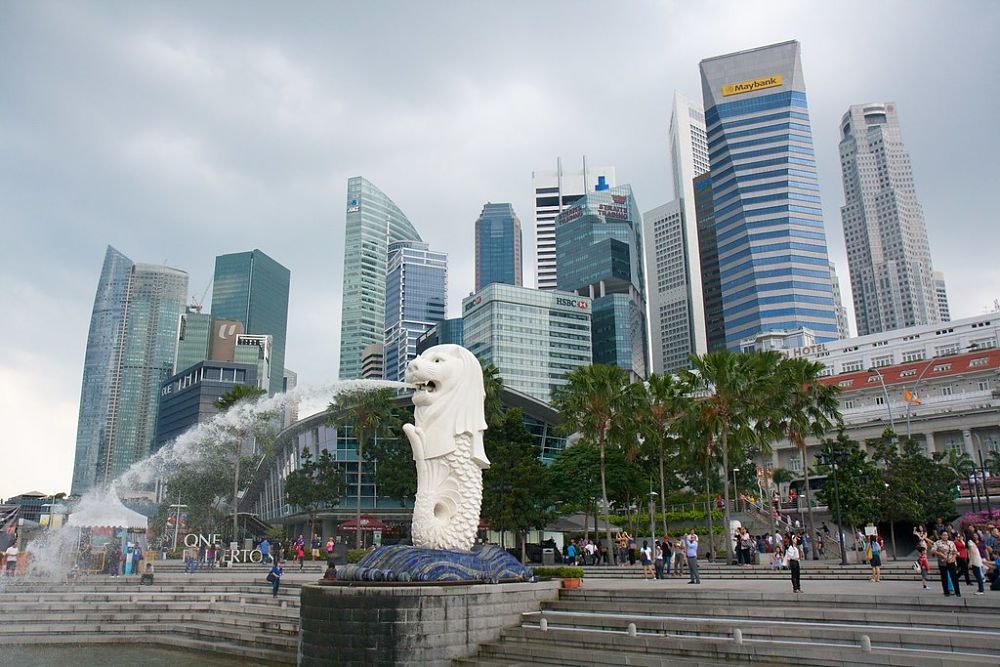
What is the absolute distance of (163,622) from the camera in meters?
23.3

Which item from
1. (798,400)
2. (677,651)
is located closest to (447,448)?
(677,651)

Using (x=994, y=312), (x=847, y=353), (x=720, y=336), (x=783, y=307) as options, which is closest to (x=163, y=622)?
(x=847, y=353)

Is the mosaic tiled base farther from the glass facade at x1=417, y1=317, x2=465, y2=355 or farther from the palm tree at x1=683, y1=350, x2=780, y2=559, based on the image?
the glass facade at x1=417, y1=317, x2=465, y2=355

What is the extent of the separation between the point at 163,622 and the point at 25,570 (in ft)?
46.6

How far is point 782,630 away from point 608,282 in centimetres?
17372

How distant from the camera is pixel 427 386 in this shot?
19625mm

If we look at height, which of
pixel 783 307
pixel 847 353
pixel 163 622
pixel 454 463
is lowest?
pixel 163 622

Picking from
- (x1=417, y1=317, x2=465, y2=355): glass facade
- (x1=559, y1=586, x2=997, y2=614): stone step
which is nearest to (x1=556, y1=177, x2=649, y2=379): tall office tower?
(x1=417, y1=317, x2=465, y2=355): glass facade

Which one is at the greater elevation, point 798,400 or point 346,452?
point 346,452

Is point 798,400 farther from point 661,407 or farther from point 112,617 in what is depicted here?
point 112,617

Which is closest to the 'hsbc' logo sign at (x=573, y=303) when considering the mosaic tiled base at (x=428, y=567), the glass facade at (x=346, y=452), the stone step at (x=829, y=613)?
the glass facade at (x=346, y=452)

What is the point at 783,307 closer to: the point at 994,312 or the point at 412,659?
the point at 994,312

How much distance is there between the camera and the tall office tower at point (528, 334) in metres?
134

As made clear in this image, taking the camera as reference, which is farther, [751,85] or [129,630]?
[751,85]
